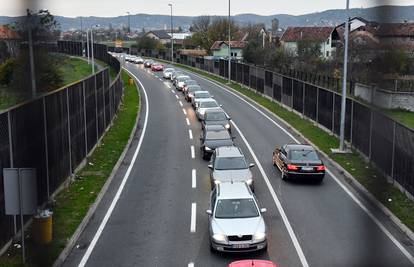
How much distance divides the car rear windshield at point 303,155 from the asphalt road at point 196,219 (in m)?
0.89

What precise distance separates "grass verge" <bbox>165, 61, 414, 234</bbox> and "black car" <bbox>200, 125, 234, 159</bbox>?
4.27 m

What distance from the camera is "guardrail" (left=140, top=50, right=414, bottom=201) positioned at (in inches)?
348

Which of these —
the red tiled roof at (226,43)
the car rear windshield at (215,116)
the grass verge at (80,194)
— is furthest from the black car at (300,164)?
the red tiled roof at (226,43)

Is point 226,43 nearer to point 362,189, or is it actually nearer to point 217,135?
point 217,135

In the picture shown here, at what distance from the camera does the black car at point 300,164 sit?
18297 mm

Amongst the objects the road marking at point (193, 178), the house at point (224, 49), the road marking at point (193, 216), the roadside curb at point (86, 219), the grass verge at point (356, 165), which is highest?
the house at point (224, 49)

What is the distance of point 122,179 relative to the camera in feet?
62.4

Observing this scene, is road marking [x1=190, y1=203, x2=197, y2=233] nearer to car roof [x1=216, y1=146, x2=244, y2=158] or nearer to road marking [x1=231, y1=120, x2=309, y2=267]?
road marking [x1=231, y1=120, x2=309, y2=267]

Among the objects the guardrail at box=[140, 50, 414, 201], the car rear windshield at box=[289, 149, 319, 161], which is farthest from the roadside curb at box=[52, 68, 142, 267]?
the guardrail at box=[140, 50, 414, 201]

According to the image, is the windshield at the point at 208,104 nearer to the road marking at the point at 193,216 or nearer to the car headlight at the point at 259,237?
the road marking at the point at 193,216

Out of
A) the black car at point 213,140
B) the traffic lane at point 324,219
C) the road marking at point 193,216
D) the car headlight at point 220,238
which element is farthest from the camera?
the black car at point 213,140

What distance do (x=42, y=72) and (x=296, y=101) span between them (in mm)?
32828

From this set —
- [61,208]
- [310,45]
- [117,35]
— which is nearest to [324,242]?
[61,208]

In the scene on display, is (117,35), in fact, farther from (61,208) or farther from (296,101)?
(61,208)
